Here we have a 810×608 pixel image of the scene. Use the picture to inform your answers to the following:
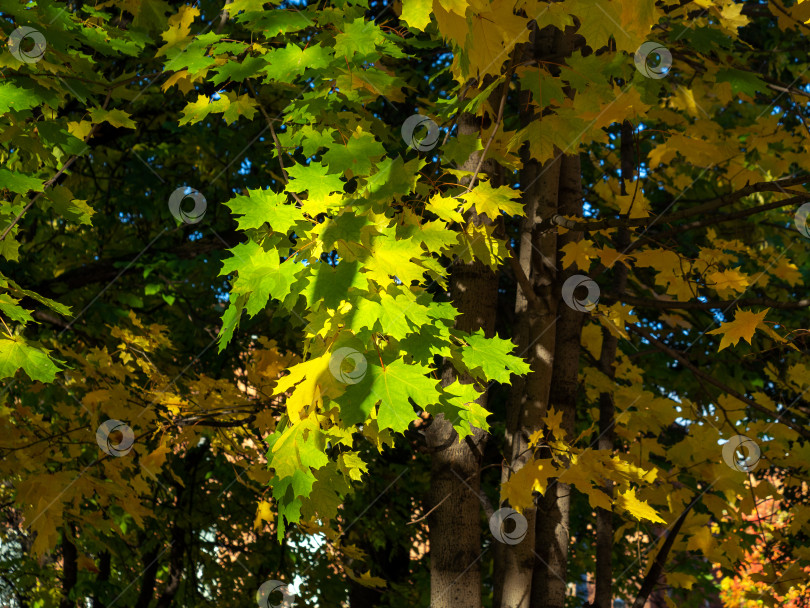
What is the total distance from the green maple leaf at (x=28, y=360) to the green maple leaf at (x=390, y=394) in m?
1.33

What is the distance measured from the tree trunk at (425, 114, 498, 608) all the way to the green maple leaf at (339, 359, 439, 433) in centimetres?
140

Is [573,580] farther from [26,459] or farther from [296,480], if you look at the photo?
[296,480]

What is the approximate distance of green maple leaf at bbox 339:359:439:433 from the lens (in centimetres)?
181

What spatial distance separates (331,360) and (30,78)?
1.80m

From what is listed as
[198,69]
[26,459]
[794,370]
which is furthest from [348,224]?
[794,370]

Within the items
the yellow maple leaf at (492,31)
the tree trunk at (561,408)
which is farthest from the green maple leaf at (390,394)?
the tree trunk at (561,408)

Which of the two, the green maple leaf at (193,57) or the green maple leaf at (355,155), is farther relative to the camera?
the green maple leaf at (193,57)

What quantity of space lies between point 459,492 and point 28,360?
6.05 feet

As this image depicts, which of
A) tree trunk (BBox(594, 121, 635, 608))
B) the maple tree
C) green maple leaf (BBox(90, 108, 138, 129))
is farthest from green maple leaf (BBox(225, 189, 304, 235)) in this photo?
tree trunk (BBox(594, 121, 635, 608))

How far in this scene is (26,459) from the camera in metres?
3.88

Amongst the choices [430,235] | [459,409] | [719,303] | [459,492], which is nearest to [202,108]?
[430,235]

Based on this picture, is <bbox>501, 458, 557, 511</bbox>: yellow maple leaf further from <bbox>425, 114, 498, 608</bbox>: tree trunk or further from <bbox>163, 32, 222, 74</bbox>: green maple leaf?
<bbox>163, 32, 222, 74</bbox>: green maple leaf

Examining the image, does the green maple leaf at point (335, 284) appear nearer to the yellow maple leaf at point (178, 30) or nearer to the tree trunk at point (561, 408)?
the yellow maple leaf at point (178, 30)

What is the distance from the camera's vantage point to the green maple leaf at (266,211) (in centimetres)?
214
